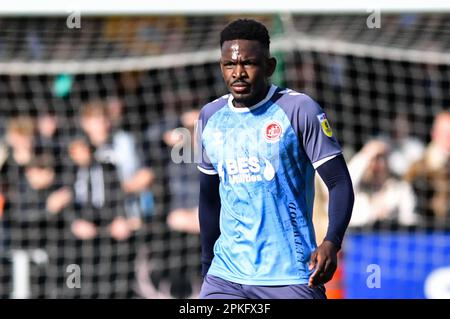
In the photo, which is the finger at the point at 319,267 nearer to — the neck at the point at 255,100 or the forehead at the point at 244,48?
the neck at the point at 255,100

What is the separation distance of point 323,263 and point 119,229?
4.65 metres

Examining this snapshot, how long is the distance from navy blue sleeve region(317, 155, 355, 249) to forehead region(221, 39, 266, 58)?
1.99 feet

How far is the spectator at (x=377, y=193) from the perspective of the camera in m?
9.42

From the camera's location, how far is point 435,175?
9.75m

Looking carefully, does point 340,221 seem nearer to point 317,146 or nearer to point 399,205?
point 317,146

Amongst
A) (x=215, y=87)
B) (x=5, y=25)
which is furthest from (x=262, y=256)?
(x=5, y=25)

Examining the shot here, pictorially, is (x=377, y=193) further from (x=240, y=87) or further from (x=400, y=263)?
(x=240, y=87)

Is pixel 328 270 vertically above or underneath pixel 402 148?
Result: underneath

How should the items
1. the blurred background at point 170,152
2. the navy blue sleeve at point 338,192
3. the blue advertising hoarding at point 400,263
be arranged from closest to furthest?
the navy blue sleeve at point 338,192, the blue advertising hoarding at point 400,263, the blurred background at point 170,152

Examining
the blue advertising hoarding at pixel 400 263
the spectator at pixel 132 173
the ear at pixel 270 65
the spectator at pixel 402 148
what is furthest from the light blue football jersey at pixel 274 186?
the spectator at pixel 402 148

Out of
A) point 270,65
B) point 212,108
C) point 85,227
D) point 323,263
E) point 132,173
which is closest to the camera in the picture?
point 323,263

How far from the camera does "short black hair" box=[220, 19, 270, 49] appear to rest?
524 centimetres

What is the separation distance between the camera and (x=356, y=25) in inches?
410

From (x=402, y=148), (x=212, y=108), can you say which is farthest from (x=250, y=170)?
(x=402, y=148)
